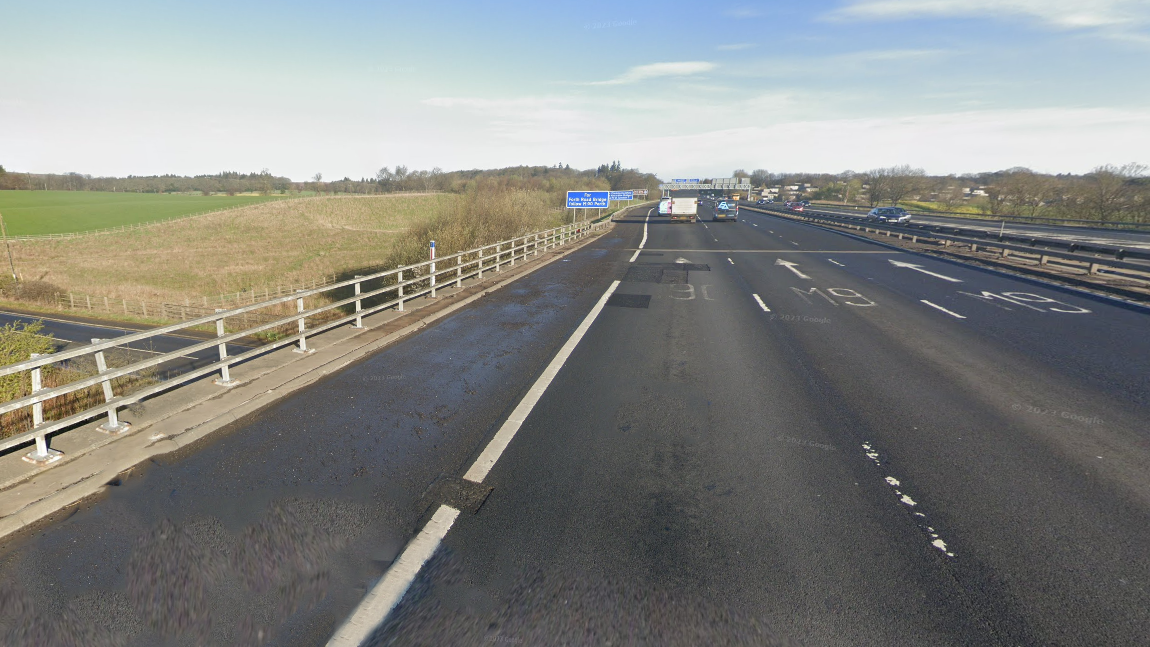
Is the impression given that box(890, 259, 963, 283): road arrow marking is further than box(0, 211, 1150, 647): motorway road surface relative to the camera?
Yes

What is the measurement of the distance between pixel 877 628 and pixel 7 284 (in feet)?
180

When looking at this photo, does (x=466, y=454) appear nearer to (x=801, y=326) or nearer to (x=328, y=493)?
(x=328, y=493)

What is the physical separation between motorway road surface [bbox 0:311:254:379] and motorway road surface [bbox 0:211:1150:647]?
15663 millimetres

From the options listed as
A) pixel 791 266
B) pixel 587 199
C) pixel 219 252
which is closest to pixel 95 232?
pixel 219 252

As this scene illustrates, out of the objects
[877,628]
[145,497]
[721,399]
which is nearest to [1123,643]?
[877,628]

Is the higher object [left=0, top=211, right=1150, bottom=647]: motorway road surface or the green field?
the green field

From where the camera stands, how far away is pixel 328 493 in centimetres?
455

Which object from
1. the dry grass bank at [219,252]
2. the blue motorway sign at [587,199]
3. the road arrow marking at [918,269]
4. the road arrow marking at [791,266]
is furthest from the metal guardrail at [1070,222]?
the dry grass bank at [219,252]

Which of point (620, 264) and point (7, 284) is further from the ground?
point (620, 264)

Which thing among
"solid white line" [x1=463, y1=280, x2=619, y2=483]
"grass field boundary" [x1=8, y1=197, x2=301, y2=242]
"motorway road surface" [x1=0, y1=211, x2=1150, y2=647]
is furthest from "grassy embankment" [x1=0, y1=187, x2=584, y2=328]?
"motorway road surface" [x1=0, y1=211, x2=1150, y2=647]

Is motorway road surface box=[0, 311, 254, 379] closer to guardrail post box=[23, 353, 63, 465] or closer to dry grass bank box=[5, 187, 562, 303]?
dry grass bank box=[5, 187, 562, 303]

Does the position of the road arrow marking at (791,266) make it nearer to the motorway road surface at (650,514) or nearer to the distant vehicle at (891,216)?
the motorway road surface at (650,514)

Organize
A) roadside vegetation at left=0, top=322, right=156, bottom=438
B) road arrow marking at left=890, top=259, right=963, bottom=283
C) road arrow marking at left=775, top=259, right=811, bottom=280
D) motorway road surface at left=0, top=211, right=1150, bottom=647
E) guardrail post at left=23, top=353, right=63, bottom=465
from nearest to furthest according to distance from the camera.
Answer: motorway road surface at left=0, top=211, right=1150, bottom=647, guardrail post at left=23, top=353, right=63, bottom=465, roadside vegetation at left=0, top=322, right=156, bottom=438, road arrow marking at left=890, top=259, right=963, bottom=283, road arrow marking at left=775, top=259, right=811, bottom=280

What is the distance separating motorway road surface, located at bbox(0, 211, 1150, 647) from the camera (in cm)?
321
